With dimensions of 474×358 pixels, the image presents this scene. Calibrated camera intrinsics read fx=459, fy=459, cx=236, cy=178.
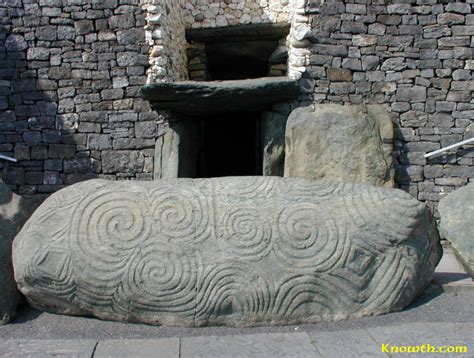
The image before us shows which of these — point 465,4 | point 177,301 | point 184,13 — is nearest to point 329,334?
point 177,301

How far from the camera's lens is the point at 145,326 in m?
2.92

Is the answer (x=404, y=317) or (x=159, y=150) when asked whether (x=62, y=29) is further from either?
(x=404, y=317)

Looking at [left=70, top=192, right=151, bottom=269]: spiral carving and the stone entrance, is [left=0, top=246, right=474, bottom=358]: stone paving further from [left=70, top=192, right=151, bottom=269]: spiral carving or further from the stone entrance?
the stone entrance

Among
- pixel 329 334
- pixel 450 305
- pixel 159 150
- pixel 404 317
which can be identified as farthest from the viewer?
pixel 159 150

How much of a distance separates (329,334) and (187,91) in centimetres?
370

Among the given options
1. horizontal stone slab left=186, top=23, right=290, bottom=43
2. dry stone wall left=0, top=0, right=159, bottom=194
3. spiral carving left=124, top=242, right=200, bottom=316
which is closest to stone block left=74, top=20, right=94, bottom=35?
dry stone wall left=0, top=0, right=159, bottom=194

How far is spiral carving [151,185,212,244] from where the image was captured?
117 inches

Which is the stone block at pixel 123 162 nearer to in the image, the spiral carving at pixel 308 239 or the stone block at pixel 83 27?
the stone block at pixel 83 27

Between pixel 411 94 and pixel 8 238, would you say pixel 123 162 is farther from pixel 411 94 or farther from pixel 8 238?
pixel 411 94

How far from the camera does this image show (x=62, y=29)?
6.09 m

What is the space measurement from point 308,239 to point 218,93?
310 cm

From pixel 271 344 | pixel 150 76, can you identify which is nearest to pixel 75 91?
pixel 150 76

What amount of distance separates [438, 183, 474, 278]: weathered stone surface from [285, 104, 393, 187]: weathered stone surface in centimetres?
169

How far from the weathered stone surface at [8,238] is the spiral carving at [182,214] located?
1064mm
